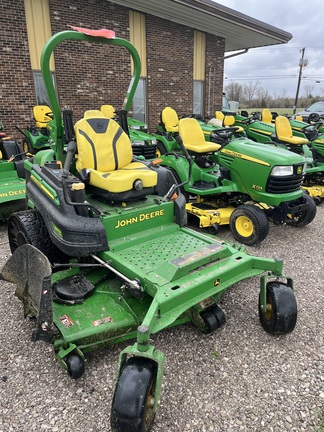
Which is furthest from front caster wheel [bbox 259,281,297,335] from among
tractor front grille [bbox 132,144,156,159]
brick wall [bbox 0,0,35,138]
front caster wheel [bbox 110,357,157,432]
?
brick wall [bbox 0,0,35,138]

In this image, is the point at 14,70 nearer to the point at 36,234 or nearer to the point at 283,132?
the point at 283,132

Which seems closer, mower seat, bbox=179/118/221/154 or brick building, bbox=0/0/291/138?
mower seat, bbox=179/118/221/154

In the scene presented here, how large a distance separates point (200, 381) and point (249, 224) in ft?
7.35

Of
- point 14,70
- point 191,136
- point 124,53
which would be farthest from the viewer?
point 124,53

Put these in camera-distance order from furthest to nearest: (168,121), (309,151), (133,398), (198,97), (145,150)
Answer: (198,97), (168,121), (145,150), (309,151), (133,398)

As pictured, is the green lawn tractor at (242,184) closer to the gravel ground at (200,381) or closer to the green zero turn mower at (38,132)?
the gravel ground at (200,381)

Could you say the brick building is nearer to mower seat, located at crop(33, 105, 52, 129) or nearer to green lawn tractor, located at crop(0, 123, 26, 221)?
mower seat, located at crop(33, 105, 52, 129)

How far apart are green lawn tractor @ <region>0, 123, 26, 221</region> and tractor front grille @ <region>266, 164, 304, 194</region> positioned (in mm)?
3002

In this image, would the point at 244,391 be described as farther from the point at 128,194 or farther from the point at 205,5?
the point at 205,5

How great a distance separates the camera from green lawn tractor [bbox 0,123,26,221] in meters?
4.30

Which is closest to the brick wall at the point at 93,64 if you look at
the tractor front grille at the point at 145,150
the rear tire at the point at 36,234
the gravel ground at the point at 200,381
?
the tractor front grille at the point at 145,150

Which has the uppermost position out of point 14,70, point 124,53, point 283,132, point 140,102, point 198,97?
point 124,53

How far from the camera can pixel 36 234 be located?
114 inches

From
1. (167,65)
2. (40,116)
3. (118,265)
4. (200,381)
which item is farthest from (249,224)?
(167,65)
